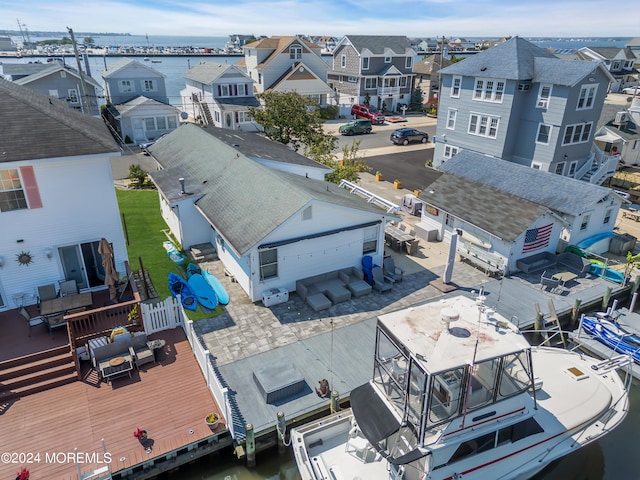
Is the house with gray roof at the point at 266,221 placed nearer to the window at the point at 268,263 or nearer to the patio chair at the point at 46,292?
the window at the point at 268,263

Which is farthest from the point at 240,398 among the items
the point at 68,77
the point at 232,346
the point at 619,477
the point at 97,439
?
the point at 68,77

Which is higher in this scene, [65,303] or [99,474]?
[65,303]

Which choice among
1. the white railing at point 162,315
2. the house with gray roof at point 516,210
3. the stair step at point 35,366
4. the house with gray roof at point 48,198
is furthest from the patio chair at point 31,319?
the house with gray roof at point 516,210

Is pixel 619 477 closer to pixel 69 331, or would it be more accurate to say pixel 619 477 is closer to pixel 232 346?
pixel 232 346

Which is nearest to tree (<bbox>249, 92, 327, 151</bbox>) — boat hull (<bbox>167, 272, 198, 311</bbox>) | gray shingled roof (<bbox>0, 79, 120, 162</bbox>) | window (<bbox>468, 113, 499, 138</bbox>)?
window (<bbox>468, 113, 499, 138</bbox>)

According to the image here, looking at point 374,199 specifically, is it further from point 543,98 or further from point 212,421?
point 212,421

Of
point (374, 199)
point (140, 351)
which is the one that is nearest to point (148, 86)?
point (374, 199)

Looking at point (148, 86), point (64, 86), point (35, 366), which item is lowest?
point (35, 366)
